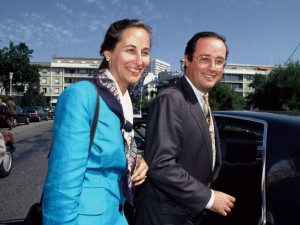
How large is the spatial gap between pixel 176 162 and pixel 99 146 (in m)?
0.56

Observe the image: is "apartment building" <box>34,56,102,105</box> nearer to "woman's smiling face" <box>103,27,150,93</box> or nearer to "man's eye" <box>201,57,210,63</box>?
"man's eye" <box>201,57,210,63</box>

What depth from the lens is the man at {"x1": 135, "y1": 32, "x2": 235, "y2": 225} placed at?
169cm

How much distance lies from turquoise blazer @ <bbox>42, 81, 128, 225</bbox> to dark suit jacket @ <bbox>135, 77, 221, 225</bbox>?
26 cm

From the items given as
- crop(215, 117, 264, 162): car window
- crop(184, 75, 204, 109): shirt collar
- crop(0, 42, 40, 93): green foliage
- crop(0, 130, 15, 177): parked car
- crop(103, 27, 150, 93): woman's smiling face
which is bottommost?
crop(0, 130, 15, 177): parked car

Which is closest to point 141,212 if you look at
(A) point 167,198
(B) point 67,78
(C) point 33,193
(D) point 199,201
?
(A) point 167,198

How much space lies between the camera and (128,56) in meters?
1.74

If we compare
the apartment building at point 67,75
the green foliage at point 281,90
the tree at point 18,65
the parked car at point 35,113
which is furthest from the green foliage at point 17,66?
the apartment building at point 67,75

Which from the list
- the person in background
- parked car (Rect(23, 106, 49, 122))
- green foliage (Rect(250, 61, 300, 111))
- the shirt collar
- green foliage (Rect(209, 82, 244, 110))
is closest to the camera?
the shirt collar

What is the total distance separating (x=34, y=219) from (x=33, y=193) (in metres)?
4.46

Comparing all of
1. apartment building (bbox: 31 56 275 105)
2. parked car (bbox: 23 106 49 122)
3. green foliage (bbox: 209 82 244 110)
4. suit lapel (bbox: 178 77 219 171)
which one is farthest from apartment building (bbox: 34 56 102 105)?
suit lapel (bbox: 178 77 219 171)

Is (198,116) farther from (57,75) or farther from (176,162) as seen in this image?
(57,75)

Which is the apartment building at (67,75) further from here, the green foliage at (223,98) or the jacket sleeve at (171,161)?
the jacket sleeve at (171,161)

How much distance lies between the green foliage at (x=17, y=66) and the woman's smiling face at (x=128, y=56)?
5345 centimetres

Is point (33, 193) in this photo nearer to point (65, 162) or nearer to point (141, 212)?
point (141, 212)
